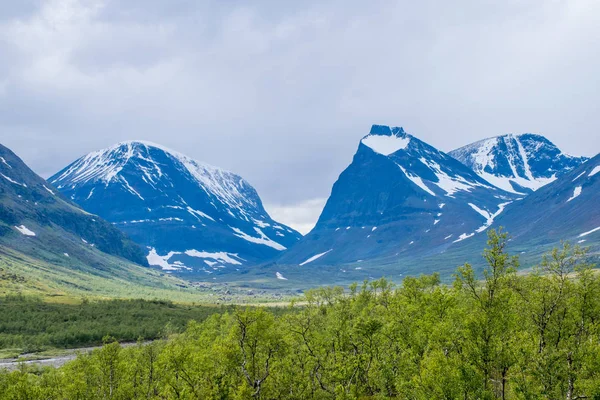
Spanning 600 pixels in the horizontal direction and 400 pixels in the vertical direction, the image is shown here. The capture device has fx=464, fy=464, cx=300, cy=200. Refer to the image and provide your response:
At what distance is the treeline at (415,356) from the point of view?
33875mm

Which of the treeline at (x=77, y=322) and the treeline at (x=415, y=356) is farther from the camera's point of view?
the treeline at (x=77, y=322)

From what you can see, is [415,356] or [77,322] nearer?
[415,356]

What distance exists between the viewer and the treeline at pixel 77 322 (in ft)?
381

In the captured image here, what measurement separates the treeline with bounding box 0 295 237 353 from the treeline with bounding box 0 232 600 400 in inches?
2070

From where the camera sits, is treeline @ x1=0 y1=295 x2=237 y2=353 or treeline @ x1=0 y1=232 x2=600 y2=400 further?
treeline @ x1=0 y1=295 x2=237 y2=353

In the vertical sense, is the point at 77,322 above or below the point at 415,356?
below

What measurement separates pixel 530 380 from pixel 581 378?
11.9 ft

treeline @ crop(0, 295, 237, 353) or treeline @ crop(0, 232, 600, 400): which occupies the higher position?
treeline @ crop(0, 232, 600, 400)

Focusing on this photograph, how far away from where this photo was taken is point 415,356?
42.0 meters

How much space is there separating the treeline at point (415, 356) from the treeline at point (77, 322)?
52573 mm

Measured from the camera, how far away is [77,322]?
13325 centimetres

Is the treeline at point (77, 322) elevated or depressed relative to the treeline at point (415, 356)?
depressed

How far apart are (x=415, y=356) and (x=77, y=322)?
4708 inches

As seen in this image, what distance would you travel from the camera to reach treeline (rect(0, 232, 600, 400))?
33.9 m
